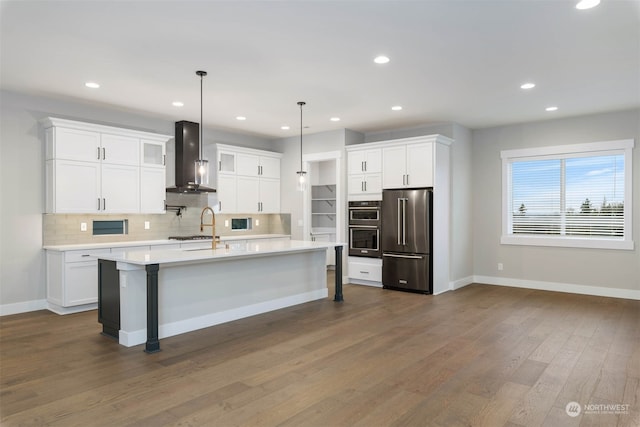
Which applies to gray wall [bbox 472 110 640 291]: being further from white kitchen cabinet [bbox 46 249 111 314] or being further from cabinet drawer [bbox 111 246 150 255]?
white kitchen cabinet [bbox 46 249 111 314]

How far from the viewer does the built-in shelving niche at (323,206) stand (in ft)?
30.9

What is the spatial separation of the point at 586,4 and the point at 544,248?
4803 millimetres

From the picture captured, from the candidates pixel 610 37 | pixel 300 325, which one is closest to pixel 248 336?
pixel 300 325

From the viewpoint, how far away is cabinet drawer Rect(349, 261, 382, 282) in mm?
7176

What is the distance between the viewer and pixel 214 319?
188 inches

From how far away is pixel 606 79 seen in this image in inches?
187

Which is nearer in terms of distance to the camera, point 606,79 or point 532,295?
point 606,79

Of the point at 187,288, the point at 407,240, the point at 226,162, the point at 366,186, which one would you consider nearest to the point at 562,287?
the point at 407,240

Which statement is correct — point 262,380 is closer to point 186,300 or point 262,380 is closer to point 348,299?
point 186,300

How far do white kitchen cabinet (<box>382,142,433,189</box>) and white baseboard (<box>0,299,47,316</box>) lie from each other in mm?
5284

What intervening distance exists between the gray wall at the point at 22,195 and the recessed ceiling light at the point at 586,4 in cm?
595

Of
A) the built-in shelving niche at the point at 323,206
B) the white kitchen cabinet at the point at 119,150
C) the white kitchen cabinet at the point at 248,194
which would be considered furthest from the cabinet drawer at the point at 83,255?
the built-in shelving niche at the point at 323,206

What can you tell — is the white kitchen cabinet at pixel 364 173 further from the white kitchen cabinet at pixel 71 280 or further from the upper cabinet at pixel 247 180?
the white kitchen cabinet at pixel 71 280

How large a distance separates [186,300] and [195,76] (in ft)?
8.13
